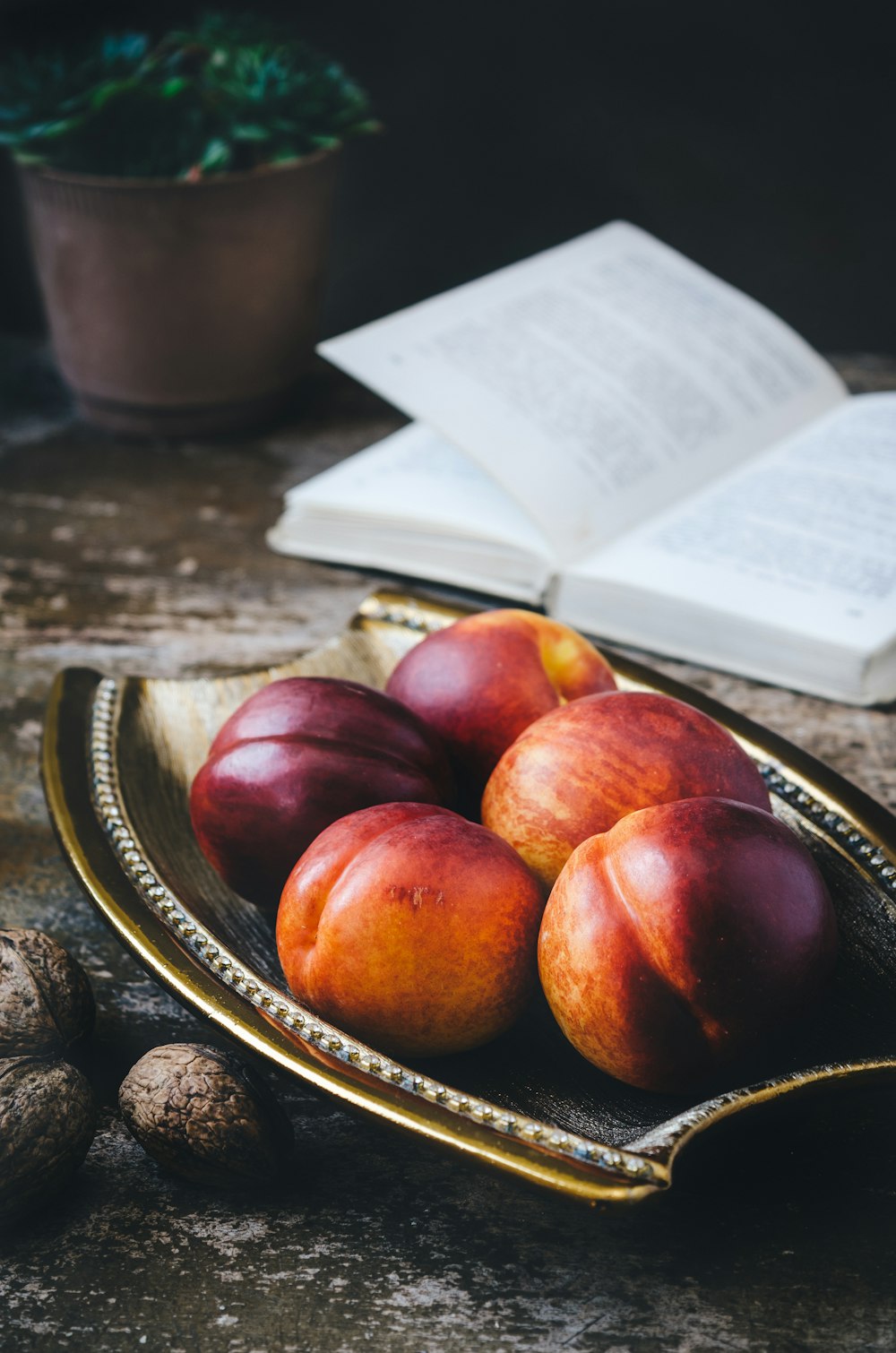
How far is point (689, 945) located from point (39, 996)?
0.65 ft

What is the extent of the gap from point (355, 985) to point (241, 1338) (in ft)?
0.29

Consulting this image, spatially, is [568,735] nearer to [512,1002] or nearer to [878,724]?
[512,1002]

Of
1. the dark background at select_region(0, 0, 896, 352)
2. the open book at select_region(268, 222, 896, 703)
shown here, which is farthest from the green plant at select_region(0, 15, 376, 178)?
the dark background at select_region(0, 0, 896, 352)

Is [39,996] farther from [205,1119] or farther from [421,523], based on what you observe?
[421,523]

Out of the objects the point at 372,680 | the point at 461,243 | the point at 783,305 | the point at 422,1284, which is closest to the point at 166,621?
the point at 372,680

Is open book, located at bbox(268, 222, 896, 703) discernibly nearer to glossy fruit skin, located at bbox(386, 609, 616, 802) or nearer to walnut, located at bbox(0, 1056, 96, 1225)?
glossy fruit skin, located at bbox(386, 609, 616, 802)

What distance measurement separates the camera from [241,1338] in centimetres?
31

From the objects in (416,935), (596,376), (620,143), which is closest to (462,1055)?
(416,935)

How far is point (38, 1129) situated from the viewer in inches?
13.5

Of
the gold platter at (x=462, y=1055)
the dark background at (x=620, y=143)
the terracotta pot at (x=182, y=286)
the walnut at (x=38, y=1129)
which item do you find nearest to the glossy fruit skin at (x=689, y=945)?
the gold platter at (x=462, y=1055)

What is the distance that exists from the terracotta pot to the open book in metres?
0.12

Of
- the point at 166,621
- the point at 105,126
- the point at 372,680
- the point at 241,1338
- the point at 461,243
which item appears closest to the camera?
the point at 241,1338

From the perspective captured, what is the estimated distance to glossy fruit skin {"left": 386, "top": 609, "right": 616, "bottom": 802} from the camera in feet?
1.48

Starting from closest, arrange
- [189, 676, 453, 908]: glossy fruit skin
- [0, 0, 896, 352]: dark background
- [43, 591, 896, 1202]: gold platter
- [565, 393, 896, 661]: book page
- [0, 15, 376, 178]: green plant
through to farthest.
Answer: [43, 591, 896, 1202]: gold platter
[189, 676, 453, 908]: glossy fruit skin
[565, 393, 896, 661]: book page
[0, 15, 376, 178]: green plant
[0, 0, 896, 352]: dark background
